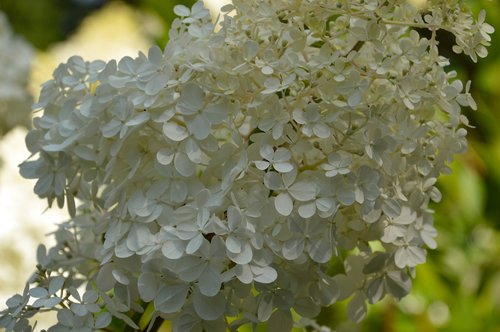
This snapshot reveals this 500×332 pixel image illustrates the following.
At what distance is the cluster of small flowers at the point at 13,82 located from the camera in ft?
3.08

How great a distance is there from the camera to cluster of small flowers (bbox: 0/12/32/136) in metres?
0.94

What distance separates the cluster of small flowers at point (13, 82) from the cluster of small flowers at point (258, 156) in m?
0.48

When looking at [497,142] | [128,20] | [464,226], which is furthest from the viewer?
[128,20]

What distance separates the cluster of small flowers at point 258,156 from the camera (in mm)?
416

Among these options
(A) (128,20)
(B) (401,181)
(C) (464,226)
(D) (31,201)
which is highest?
(B) (401,181)

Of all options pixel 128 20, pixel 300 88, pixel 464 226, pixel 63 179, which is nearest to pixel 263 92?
pixel 300 88

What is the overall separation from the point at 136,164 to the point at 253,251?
0.28 ft

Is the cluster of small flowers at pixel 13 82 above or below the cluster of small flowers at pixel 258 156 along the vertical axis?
below

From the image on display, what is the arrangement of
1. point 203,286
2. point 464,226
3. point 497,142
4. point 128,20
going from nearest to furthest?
point 203,286
point 464,226
point 497,142
point 128,20

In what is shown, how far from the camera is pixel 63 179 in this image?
1.58 feet

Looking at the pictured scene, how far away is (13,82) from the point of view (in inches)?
38.4

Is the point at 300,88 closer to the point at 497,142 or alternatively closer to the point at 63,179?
the point at 63,179

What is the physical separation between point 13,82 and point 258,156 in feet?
2.02

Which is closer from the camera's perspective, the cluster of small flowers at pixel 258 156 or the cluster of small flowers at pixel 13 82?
the cluster of small flowers at pixel 258 156
